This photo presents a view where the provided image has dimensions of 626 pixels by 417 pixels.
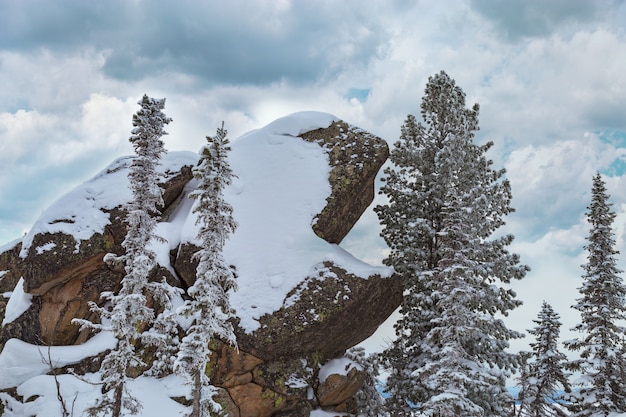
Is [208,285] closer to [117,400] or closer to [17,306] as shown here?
[117,400]

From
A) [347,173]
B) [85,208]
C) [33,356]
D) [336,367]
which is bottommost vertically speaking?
[33,356]

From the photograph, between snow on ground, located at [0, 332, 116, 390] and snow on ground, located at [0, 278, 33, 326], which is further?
snow on ground, located at [0, 278, 33, 326]

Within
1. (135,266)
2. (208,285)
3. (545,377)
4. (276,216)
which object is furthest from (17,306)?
(545,377)

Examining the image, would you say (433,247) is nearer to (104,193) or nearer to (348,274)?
(348,274)

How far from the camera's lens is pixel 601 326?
2081 cm

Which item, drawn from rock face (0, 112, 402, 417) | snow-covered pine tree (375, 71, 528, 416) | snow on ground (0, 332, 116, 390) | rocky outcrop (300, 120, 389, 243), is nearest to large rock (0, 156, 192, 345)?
rock face (0, 112, 402, 417)

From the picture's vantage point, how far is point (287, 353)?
19.6 metres

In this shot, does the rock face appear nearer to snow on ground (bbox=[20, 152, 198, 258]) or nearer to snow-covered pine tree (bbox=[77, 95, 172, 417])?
snow on ground (bbox=[20, 152, 198, 258])

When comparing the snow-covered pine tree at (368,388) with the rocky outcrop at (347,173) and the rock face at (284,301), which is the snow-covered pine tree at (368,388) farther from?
the rocky outcrop at (347,173)

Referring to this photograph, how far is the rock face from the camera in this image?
19.0m

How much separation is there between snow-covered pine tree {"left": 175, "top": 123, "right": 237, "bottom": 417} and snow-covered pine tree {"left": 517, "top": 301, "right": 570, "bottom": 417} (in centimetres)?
1436

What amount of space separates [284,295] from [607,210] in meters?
15.2

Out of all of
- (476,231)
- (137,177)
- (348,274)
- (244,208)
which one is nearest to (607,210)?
(476,231)

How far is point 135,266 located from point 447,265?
1109cm
